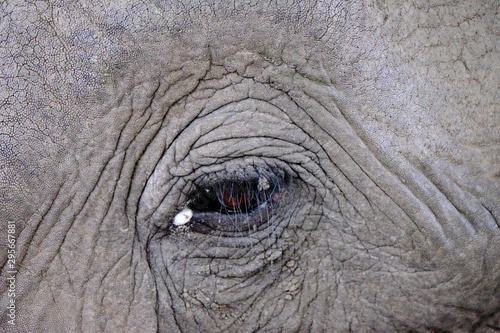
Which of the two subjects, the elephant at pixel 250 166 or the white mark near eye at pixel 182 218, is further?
the white mark near eye at pixel 182 218

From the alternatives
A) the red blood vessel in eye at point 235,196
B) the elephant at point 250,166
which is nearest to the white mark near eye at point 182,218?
the elephant at point 250,166

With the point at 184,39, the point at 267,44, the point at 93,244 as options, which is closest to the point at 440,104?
the point at 267,44

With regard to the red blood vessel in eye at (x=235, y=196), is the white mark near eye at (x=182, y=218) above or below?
below

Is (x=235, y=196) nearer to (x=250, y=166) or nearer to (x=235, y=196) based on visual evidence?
(x=235, y=196)

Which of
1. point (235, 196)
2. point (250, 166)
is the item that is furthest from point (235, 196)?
point (250, 166)

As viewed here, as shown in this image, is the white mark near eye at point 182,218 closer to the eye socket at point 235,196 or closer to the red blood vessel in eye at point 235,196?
the eye socket at point 235,196

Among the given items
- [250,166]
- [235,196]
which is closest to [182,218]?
[235,196]

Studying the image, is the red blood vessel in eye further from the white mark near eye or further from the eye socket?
the white mark near eye

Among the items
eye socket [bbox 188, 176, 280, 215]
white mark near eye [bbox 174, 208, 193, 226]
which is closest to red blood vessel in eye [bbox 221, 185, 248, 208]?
eye socket [bbox 188, 176, 280, 215]
